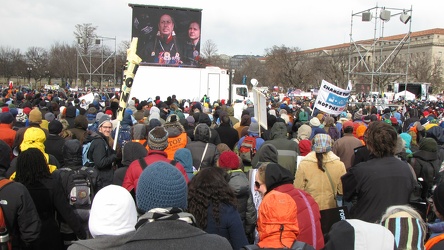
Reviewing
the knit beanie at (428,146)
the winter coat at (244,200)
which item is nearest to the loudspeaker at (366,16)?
the knit beanie at (428,146)

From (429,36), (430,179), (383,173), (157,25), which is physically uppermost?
(429,36)

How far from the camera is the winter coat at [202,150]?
634cm

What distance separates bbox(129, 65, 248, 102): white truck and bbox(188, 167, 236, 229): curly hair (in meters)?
23.4

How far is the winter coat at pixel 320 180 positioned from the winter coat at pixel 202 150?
1.60 meters

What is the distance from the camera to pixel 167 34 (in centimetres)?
3519

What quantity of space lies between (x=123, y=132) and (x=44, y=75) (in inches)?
3033

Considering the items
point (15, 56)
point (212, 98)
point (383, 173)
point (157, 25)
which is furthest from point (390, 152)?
point (15, 56)

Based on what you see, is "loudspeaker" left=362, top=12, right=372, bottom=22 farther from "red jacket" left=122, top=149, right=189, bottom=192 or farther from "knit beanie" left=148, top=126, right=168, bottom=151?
"red jacket" left=122, top=149, right=189, bottom=192

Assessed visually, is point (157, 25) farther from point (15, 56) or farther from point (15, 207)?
point (15, 56)

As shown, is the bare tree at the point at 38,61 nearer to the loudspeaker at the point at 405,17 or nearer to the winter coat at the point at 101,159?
the loudspeaker at the point at 405,17

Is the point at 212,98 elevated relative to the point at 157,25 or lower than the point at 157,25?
lower

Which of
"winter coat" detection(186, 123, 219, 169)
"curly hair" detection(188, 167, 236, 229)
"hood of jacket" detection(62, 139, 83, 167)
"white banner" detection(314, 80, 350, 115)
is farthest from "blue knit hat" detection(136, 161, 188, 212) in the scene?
"white banner" detection(314, 80, 350, 115)

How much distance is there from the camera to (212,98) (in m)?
27.8

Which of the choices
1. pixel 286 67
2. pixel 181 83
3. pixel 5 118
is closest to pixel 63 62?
pixel 286 67
